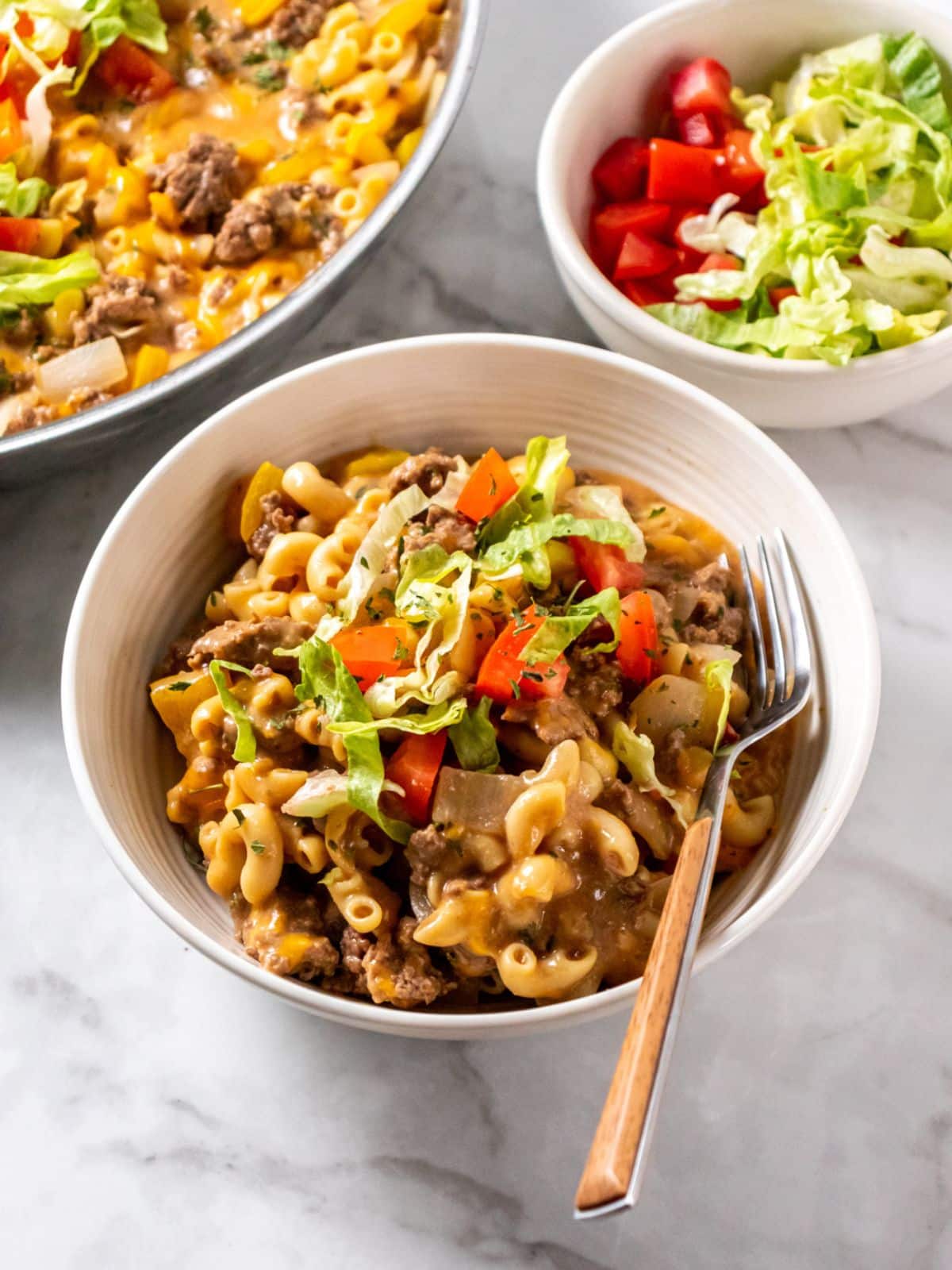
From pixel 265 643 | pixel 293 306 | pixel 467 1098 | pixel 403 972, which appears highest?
pixel 293 306

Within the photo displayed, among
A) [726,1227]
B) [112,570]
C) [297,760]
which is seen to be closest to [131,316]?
[112,570]

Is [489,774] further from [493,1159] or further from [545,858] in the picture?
[493,1159]

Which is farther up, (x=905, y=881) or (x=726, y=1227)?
(x=905, y=881)

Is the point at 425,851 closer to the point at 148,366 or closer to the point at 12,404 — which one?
the point at 148,366

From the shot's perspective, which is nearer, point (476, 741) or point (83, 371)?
point (476, 741)

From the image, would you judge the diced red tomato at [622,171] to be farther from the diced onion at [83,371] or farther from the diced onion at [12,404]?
the diced onion at [12,404]

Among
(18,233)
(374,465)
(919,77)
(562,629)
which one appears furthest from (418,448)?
(919,77)
